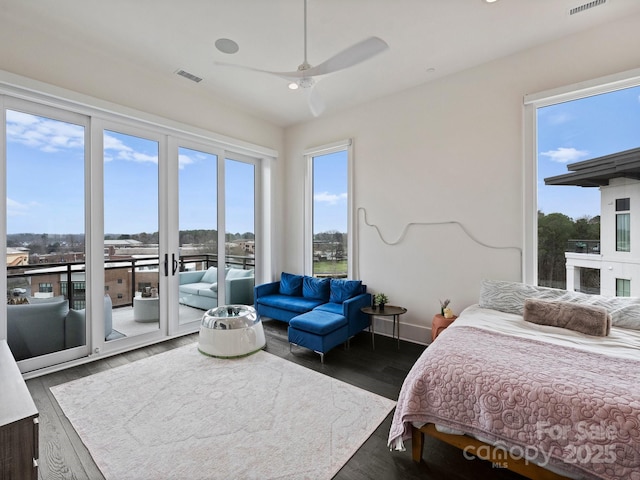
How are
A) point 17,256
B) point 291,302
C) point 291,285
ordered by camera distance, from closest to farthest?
point 17,256 → point 291,302 → point 291,285

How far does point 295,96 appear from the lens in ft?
13.6

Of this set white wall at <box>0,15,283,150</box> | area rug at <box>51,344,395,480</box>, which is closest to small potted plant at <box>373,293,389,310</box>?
area rug at <box>51,344,395,480</box>

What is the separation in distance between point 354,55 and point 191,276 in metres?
3.49

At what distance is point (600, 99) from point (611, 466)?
10.5 ft

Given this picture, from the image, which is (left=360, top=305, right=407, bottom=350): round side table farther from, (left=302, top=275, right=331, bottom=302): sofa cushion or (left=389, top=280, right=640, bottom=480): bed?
(left=389, top=280, right=640, bottom=480): bed

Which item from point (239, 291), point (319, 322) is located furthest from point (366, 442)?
point (239, 291)

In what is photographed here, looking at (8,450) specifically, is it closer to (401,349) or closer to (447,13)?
(401,349)

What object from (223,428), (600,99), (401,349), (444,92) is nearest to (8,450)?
(223,428)

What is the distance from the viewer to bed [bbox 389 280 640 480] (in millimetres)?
1287

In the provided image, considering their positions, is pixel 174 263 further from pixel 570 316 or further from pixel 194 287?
pixel 570 316

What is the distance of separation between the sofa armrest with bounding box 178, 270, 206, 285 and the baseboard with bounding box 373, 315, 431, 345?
2.66 m

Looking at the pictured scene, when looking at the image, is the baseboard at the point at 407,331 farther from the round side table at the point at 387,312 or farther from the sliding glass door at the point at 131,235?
the sliding glass door at the point at 131,235

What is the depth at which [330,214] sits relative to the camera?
4.87 metres

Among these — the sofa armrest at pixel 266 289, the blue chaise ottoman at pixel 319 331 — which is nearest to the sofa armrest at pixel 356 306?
the blue chaise ottoman at pixel 319 331
